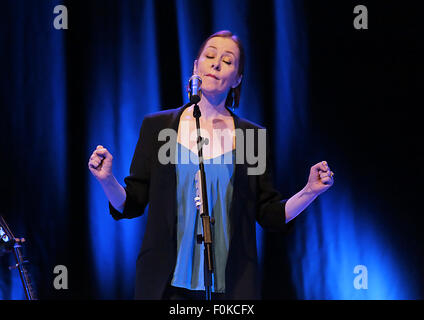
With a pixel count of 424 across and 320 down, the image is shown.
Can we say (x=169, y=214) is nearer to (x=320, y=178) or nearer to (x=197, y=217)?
(x=197, y=217)

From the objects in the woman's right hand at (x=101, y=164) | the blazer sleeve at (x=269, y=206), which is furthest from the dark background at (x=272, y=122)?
the woman's right hand at (x=101, y=164)

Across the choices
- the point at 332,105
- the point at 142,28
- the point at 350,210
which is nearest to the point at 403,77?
the point at 332,105

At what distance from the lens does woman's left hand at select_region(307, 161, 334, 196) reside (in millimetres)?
1731

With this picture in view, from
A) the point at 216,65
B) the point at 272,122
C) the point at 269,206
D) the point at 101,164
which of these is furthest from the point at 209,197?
the point at 272,122

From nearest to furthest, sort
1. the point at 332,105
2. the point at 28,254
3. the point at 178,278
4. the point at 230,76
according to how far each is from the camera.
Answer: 1. the point at 178,278
2. the point at 230,76
3. the point at 28,254
4. the point at 332,105

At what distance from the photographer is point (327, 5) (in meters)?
2.86

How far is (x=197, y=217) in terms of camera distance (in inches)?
69.1

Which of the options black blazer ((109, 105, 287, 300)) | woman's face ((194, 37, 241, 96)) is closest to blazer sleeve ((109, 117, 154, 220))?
black blazer ((109, 105, 287, 300))

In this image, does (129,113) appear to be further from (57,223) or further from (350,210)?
(350,210)

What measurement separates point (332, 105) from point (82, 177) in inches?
59.1

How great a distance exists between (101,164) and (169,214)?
0.31 metres

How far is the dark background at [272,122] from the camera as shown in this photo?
2.66m

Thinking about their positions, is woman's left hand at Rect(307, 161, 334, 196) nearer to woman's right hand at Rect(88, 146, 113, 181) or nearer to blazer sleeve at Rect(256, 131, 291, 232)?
blazer sleeve at Rect(256, 131, 291, 232)

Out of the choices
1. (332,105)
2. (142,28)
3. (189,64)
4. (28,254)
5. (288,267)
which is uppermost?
(142,28)
